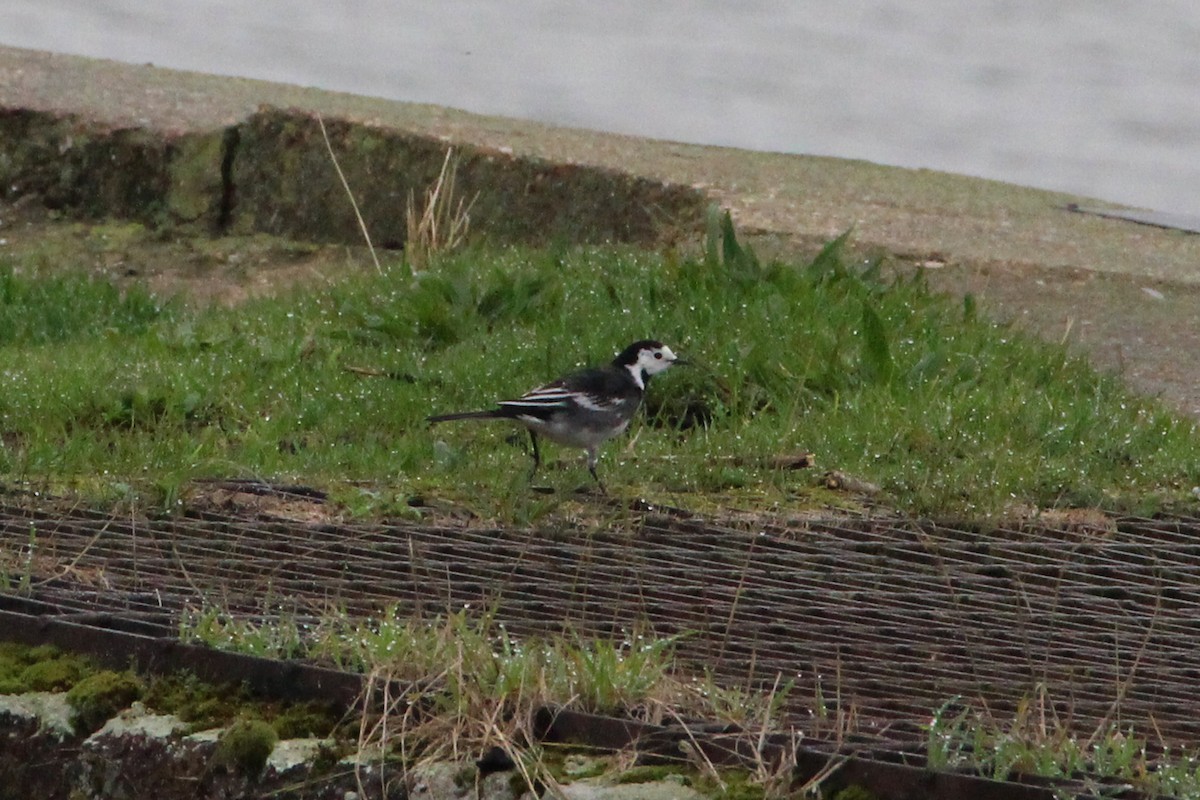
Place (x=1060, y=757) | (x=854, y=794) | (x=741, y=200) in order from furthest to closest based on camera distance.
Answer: (x=741, y=200), (x=1060, y=757), (x=854, y=794)

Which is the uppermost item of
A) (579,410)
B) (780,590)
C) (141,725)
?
(579,410)

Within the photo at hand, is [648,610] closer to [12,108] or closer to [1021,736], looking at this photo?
[1021,736]

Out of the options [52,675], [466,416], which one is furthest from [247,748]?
[466,416]

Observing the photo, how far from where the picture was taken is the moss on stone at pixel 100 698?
331cm

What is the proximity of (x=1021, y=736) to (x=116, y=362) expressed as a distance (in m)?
4.43

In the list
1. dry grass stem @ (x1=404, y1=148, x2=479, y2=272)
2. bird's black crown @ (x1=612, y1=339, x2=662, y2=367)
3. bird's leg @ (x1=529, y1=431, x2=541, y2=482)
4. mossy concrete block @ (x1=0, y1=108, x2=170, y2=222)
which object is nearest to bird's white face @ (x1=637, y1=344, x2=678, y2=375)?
bird's black crown @ (x1=612, y1=339, x2=662, y2=367)

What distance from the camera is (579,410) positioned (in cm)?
555

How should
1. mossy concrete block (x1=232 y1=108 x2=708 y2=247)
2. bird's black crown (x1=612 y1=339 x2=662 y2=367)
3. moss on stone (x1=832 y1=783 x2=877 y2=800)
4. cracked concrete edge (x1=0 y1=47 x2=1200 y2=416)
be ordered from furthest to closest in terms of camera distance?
1. mossy concrete block (x1=232 y1=108 x2=708 y2=247)
2. cracked concrete edge (x1=0 y1=47 x2=1200 y2=416)
3. bird's black crown (x1=612 y1=339 x2=662 y2=367)
4. moss on stone (x1=832 y1=783 x2=877 y2=800)

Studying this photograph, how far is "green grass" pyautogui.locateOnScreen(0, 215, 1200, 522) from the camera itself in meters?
5.39

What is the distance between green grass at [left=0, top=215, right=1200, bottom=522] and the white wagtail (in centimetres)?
10

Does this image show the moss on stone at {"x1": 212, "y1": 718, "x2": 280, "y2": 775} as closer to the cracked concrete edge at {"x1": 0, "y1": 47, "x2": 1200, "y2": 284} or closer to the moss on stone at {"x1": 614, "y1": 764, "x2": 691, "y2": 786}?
the moss on stone at {"x1": 614, "y1": 764, "x2": 691, "y2": 786}

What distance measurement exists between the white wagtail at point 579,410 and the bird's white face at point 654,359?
14 centimetres

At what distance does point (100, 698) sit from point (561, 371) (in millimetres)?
3415

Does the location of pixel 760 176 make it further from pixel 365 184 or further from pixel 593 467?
pixel 593 467
